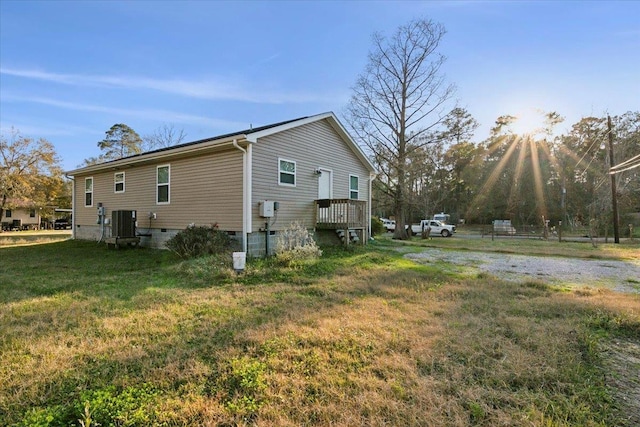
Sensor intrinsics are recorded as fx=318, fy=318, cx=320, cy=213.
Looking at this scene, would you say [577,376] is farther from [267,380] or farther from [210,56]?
[210,56]

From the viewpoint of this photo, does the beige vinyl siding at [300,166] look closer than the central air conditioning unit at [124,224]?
Yes

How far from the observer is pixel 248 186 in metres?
8.63

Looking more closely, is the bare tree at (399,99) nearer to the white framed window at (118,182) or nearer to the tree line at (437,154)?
the tree line at (437,154)

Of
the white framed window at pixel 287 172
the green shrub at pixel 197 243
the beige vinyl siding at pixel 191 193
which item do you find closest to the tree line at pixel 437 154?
the white framed window at pixel 287 172

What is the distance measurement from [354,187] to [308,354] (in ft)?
35.5

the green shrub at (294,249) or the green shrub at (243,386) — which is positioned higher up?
the green shrub at (294,249)

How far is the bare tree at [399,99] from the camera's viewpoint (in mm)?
18062

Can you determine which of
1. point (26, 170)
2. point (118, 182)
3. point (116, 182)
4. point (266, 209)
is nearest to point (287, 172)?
point (266, 209)

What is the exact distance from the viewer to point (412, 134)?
62.4ft

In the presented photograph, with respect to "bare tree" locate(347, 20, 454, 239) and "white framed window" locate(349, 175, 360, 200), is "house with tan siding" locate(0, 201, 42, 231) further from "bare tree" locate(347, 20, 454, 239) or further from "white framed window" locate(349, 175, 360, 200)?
"white framed window" locate(349, 175, 360, 200)

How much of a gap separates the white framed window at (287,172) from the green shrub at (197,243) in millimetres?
2611

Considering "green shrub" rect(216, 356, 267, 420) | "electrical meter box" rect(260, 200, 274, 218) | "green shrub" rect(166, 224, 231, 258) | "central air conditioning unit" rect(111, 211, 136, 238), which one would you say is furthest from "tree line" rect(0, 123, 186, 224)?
"green shrub" rect(216, 356, 267, 420)

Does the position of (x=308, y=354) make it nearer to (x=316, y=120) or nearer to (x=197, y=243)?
(x=197, y=243)

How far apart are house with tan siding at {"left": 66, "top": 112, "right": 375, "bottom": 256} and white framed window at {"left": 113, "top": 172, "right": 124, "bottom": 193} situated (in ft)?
0.13
